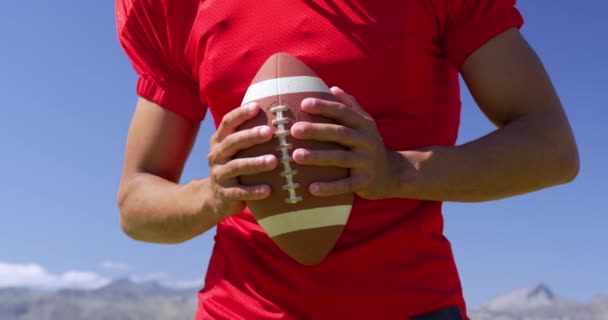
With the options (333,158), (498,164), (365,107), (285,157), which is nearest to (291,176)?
(285,157)

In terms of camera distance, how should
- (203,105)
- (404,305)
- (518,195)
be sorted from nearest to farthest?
(404,305), (518,195), (203,105)

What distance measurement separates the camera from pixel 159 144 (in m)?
3.14

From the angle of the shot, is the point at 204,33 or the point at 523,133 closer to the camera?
the point at 523,133

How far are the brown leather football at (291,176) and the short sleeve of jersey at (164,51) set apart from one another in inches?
24.3

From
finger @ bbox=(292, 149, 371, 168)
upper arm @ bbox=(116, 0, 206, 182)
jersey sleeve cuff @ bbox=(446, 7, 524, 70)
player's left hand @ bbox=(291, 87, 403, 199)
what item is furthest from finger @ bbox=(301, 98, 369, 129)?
upper arm @ bbox=(116, 0, 206, 182)

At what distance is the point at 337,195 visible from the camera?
2.39 m

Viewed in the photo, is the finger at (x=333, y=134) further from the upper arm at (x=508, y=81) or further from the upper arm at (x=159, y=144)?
the upper arm at (x=159, y=144)

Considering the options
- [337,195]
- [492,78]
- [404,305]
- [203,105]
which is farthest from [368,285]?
[203,105]

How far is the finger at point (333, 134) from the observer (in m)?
2.23

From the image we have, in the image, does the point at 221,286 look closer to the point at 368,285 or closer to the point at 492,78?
the point at 368,285

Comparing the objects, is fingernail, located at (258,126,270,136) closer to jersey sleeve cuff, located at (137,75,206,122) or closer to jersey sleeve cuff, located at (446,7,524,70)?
jersey sleeve cuff, located at (446,7,524,70)

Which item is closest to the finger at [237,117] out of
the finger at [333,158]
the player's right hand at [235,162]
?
the player's right hand at [235,162]

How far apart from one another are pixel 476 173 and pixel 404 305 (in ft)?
1.54

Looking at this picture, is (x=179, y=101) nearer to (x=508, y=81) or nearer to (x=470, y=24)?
(x=470, y=24)
